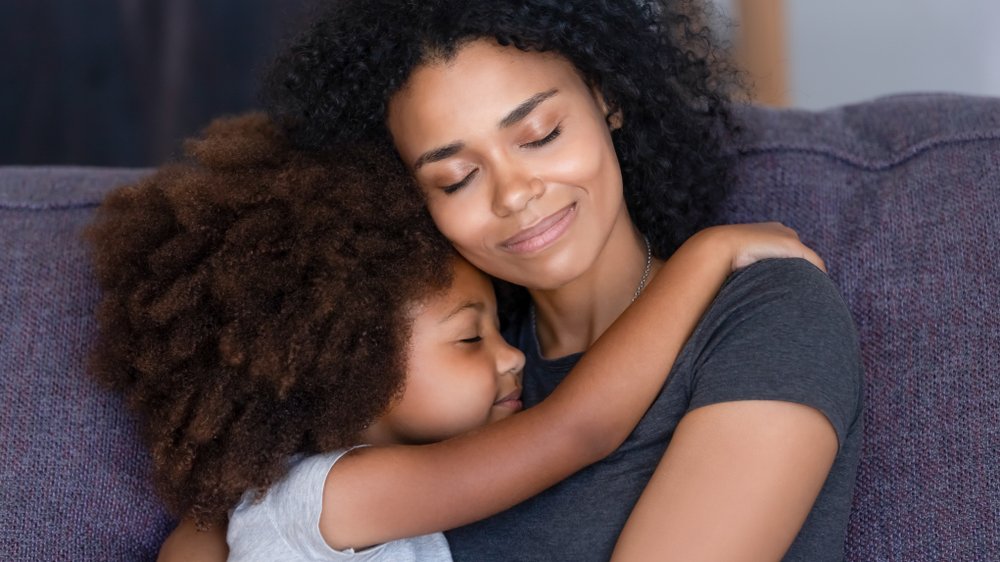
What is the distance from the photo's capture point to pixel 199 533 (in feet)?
4.78

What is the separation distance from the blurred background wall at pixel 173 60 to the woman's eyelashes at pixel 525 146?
1.21 m

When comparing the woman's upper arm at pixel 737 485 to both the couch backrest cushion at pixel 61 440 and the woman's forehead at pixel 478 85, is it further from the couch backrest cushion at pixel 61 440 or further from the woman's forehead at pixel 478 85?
the couch backrest cushion at pixel 61 440

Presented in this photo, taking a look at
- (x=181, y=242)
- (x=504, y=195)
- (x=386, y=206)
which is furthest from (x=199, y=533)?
(x=504, y=195)

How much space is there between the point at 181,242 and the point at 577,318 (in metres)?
0.58

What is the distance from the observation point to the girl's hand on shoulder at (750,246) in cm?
138

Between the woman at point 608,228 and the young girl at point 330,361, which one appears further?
the young girl at point 330,361

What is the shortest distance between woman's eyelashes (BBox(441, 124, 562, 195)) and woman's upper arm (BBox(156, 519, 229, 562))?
0.54 meters

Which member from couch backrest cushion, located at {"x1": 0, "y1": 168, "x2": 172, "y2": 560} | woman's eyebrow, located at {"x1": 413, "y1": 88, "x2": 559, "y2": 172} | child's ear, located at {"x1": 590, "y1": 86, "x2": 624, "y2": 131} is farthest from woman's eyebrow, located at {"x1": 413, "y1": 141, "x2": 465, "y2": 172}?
couch backrest cushion, located at {"x1": 0, "y1": 168, "x2": 172, "y2": 560}

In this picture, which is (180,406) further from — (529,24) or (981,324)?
(981,324)

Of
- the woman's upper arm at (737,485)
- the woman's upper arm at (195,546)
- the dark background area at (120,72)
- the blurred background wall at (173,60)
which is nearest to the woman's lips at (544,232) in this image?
the woman's upper arm at (737,485)

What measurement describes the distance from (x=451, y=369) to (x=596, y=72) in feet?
1.47

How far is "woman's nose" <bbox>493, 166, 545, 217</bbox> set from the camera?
138 centimetres

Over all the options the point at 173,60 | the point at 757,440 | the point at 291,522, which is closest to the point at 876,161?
the point at 757,440

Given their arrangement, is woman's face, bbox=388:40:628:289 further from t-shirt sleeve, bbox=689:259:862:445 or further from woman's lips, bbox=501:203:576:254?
t-shirt sleeve, bbox=689:259:862:445
